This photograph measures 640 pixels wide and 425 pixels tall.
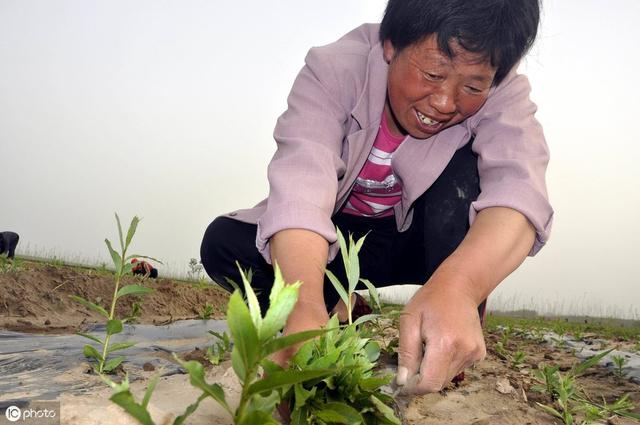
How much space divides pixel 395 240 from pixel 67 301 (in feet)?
10.6

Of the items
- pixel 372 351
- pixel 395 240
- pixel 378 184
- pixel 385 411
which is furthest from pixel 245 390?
pixel 395 240

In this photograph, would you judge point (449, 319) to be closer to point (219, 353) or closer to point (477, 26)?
point (477, 26)

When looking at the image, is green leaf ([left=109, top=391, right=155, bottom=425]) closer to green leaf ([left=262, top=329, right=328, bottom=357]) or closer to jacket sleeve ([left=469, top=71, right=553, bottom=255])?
green leaf ([left=262, top=329, right=328, bottom=357])

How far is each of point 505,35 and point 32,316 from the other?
12.9 ft

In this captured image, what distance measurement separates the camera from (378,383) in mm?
1197

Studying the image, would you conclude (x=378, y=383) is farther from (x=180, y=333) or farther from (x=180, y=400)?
(x=180, y=333)

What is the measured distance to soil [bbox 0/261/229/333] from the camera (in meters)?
4.25

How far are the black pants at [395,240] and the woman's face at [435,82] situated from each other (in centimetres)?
48

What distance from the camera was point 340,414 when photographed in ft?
3.67

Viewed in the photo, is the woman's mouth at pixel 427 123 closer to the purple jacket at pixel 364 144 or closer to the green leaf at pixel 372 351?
the purple jacket at pixel 364 144

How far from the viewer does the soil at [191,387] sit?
1.63 metres

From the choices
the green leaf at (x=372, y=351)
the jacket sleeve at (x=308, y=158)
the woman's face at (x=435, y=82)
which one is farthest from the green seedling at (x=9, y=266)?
the green leaf at (x=372, y=351)

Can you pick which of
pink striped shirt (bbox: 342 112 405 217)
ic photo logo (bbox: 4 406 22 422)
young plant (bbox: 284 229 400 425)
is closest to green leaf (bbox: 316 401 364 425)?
young plant (bbox: 284 229 400 425)

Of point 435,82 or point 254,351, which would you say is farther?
point 435,82
